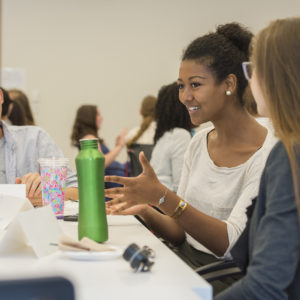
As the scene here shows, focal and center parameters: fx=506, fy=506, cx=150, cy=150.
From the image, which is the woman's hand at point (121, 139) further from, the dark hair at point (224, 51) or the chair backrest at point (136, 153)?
the dark hair at point (224, 51)

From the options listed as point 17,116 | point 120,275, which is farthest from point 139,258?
point 17,116

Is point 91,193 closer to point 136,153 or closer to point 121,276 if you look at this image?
point 121,276

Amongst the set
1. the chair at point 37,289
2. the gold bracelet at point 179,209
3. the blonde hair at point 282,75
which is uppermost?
the blonde hair at point 282,75

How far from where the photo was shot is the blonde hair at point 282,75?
3.31ft

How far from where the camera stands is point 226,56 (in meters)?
1.83

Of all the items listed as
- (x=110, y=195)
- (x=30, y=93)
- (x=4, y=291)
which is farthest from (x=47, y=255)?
(x=30, y=93)

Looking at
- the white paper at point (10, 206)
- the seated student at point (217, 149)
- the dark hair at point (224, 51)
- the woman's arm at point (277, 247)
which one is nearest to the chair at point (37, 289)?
the woman's arm at point (277, 247)

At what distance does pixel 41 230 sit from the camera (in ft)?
3.42

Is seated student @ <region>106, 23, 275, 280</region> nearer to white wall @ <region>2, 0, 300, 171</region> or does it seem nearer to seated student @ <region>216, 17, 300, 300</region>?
seated student @ <region>216, 17, 300, 300</region>

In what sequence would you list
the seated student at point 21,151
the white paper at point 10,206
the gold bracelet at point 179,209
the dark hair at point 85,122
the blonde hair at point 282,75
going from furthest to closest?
1. the dark hair at point 85,122
2. the seated student at point 21,151
3. the gold bracelet at point 179,209
4. the white paper at point 10,206
5. the blonde hair at point 282,75

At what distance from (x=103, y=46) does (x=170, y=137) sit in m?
2.73

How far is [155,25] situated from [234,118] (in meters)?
4.13

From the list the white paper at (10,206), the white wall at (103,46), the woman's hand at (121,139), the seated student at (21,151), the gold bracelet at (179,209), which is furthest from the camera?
the white wall at (103,46)

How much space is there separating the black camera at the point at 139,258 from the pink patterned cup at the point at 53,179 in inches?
23.0
